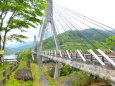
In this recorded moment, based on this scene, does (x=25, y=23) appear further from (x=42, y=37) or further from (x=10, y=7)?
(x=42, y=37)

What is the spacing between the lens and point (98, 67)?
8.23m

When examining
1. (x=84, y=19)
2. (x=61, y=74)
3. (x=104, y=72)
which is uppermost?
(x=84, y=19)

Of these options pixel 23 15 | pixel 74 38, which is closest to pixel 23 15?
pixel 23 15

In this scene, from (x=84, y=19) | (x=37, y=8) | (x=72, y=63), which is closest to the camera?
(x=72, y=63)

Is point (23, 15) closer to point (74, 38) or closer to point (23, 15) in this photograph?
point (23, 15)

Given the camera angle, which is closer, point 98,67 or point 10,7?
point 98,67

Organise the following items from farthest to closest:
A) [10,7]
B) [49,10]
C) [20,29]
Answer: [49,10]
[20,29]
[10,7]

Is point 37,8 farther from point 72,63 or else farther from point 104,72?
point 104,72

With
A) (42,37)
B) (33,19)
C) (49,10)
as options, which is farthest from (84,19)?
(42,37)

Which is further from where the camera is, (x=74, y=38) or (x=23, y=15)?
(x=74, y=38)

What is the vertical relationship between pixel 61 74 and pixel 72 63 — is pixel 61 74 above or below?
below

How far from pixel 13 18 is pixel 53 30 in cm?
851

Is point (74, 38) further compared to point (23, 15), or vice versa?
point (74, 38)

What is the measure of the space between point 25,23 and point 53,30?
7951 mm
